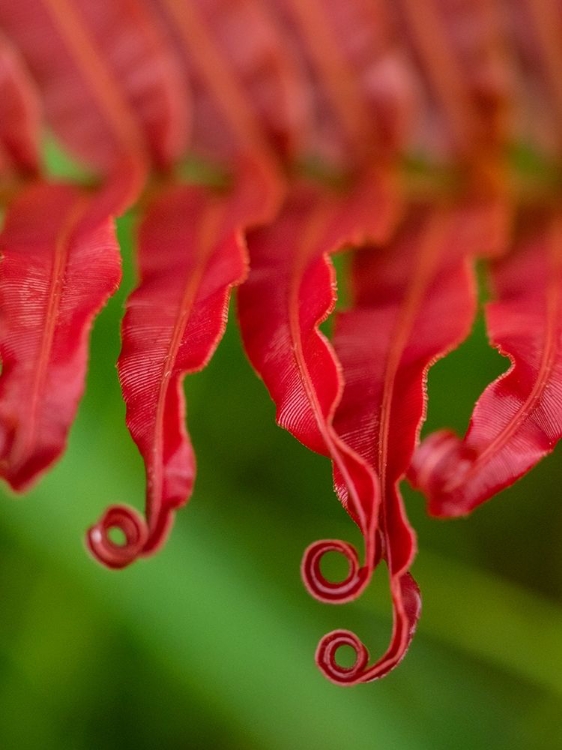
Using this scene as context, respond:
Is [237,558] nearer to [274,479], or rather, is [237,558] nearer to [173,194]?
[274,479]

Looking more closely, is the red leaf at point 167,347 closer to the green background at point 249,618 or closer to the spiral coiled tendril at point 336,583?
the spiral coiled tendril at point 336,583

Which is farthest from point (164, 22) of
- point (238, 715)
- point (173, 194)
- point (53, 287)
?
point (238, 715)

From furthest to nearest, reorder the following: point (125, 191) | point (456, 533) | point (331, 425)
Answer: point (456, 533) → point (125, 191) → point (331, 425)

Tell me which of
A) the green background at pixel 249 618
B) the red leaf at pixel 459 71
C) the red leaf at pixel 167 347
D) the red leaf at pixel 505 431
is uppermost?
the red leaf at pixel 459 71

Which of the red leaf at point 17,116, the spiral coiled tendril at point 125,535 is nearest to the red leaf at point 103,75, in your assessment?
the red leaf at point 17,116

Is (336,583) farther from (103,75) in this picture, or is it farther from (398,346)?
(103,75)

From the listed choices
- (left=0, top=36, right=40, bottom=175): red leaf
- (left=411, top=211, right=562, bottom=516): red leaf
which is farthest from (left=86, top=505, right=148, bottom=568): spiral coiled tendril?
(left=0, top=36, right=40, bottom=175): red leaf

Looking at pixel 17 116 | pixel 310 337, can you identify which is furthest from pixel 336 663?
pixel 17 116
